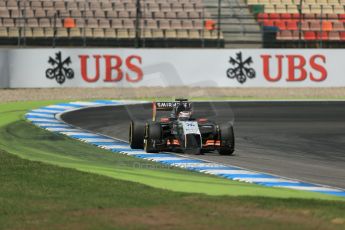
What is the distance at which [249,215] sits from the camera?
31.5 ft

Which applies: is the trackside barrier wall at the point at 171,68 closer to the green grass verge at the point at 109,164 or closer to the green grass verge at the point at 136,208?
the green grass verge at the point at 109,164

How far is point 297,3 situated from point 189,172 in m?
28.9

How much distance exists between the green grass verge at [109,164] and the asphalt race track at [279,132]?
3.99 ft

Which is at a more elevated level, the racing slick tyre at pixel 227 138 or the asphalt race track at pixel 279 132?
the racing slick tyre at pixel 227 138

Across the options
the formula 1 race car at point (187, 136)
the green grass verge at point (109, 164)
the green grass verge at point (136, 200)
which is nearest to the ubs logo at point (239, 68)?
the green grass verge at point (109, 164)

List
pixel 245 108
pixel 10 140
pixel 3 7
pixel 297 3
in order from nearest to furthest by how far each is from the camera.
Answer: pixel 10 140 → pixel 245 108 → pixel 3 7 → pixel 297 3

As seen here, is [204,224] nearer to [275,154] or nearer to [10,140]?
[275,154]

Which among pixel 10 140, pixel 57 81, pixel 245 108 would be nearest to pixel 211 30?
pixel 57 81

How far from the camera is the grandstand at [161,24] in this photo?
114 feet

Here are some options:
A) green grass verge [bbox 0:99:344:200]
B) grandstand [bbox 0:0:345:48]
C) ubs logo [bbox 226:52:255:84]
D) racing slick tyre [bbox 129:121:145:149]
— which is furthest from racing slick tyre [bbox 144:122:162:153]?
grandstand [bbox 0:0:345:48]

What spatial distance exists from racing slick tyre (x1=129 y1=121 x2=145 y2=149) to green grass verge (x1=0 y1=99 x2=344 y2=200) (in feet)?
1.85

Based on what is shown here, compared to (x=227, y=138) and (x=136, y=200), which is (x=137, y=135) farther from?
(x=136, y=200)

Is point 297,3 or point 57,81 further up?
point 297,3

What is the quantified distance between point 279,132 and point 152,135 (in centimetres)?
494
